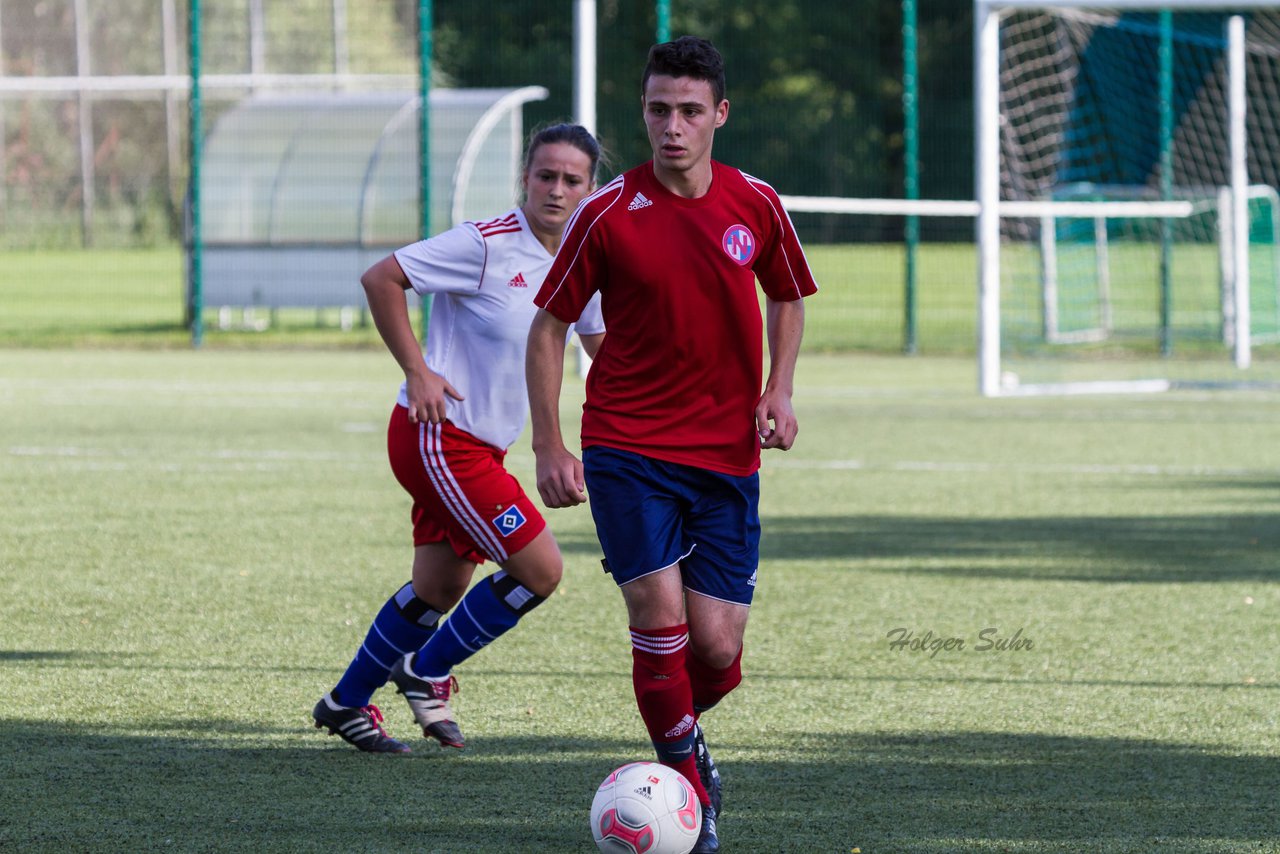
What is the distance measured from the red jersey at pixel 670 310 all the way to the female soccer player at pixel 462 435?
1.95 ft

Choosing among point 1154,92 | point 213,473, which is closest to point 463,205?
point 1154,92

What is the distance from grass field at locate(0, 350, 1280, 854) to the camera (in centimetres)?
415

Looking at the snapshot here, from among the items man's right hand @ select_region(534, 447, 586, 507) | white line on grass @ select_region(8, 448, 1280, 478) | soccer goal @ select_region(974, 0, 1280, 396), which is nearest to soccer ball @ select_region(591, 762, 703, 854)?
man's right hand @ select_region(534, 447, 586, 507)

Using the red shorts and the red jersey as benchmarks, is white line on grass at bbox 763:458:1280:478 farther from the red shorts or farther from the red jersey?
the red jersey

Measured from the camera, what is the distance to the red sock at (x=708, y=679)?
4.23 metres

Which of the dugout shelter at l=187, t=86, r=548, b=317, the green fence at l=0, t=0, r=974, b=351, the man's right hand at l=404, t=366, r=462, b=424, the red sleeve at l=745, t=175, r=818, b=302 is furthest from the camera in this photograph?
the green fence at l=0, t=0, r=974, b=351

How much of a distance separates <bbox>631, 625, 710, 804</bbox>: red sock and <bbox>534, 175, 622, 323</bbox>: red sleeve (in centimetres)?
72

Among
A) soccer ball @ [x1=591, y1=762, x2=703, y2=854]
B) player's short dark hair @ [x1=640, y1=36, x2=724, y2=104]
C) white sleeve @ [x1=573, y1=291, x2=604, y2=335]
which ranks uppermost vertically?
player's short dark hair @ [x1=640, y1=36, x2=724, y2=104]

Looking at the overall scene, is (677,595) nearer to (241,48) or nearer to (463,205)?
(463,205)

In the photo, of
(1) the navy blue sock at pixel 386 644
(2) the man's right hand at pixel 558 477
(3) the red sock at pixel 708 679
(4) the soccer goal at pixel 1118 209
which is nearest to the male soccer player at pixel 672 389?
(2) the man's right hand at pixel 558 477

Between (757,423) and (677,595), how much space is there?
1.36ft

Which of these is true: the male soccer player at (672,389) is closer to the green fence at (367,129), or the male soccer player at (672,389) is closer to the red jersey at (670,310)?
the red jersey at (670,310)

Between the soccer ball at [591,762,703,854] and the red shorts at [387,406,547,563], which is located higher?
the red shorts at [387,406,547,563]

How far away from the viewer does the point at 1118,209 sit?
1585 cm
